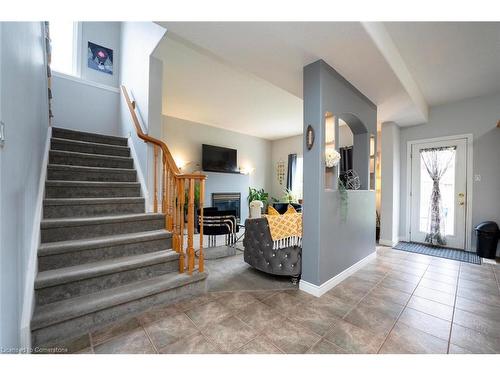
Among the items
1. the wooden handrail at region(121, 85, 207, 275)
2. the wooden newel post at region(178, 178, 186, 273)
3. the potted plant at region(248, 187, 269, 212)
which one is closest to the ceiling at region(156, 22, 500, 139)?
the wooden handrail at region(121, 85, 207, 275)

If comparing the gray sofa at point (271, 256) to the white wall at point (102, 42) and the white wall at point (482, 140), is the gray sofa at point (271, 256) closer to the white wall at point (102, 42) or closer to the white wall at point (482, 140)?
the white wall at point (482, 140)

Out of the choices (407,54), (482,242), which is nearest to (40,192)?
(407,54)

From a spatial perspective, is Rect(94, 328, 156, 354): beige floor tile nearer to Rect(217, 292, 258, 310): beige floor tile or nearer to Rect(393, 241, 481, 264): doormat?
Rect(217, 292, 258, 310): beige floor tile

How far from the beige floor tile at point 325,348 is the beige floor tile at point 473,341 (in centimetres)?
88

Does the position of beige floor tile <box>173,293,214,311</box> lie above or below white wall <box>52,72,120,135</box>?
below

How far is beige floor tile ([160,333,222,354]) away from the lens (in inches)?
54.9

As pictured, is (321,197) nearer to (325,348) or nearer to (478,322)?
(325,348)

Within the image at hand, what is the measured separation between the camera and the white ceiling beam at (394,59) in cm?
195

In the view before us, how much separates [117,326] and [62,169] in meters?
1.95

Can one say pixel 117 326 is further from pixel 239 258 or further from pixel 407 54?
pixel 407 54

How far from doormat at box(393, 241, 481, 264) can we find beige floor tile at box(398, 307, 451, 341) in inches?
92.9

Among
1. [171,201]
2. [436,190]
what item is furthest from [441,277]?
[171,201]

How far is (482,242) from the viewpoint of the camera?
136 inches
